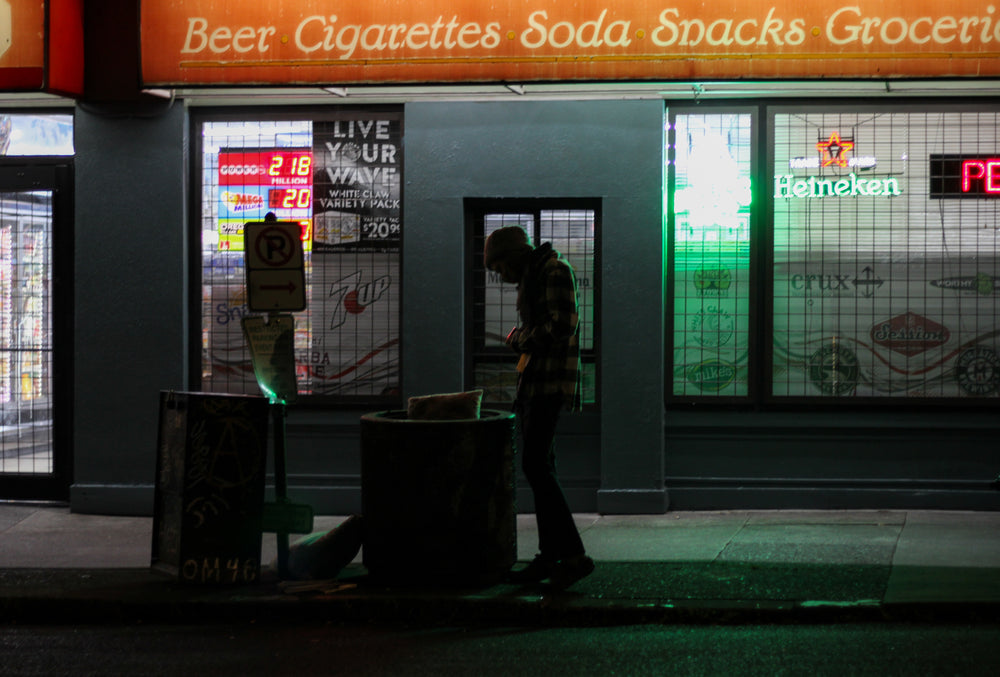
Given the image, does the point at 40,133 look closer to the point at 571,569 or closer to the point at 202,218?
the point at 202,218

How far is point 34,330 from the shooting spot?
32.7ft

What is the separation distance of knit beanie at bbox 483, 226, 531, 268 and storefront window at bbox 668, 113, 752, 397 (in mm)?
2695

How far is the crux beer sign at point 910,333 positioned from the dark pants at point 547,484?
3756 millimetres

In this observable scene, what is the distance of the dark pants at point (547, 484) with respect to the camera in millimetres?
6883

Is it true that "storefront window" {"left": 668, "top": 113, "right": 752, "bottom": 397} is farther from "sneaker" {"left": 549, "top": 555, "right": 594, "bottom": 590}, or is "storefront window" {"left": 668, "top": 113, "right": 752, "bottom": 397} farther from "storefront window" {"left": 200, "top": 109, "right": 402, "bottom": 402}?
"sneaker" {"left": 549, "top": 555, "right": 594, "bottom": 590}

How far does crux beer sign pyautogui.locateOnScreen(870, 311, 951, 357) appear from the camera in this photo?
9.36 meters

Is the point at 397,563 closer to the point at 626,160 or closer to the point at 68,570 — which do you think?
the point at 68,570

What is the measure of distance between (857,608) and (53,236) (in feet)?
23.5

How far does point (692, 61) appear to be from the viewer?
8367mm

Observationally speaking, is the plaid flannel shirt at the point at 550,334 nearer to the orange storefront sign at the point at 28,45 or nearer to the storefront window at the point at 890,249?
the storefront window at the point at 890,249

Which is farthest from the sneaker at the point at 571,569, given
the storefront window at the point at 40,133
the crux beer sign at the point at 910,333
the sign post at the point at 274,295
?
the storefront window at the point at 40,133

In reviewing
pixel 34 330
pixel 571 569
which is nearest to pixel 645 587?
pixel 571 569

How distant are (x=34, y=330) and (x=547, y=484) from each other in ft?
17.6

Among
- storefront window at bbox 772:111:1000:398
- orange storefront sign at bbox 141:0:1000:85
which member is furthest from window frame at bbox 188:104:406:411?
storefront window at bbox 772:111:1000:398
